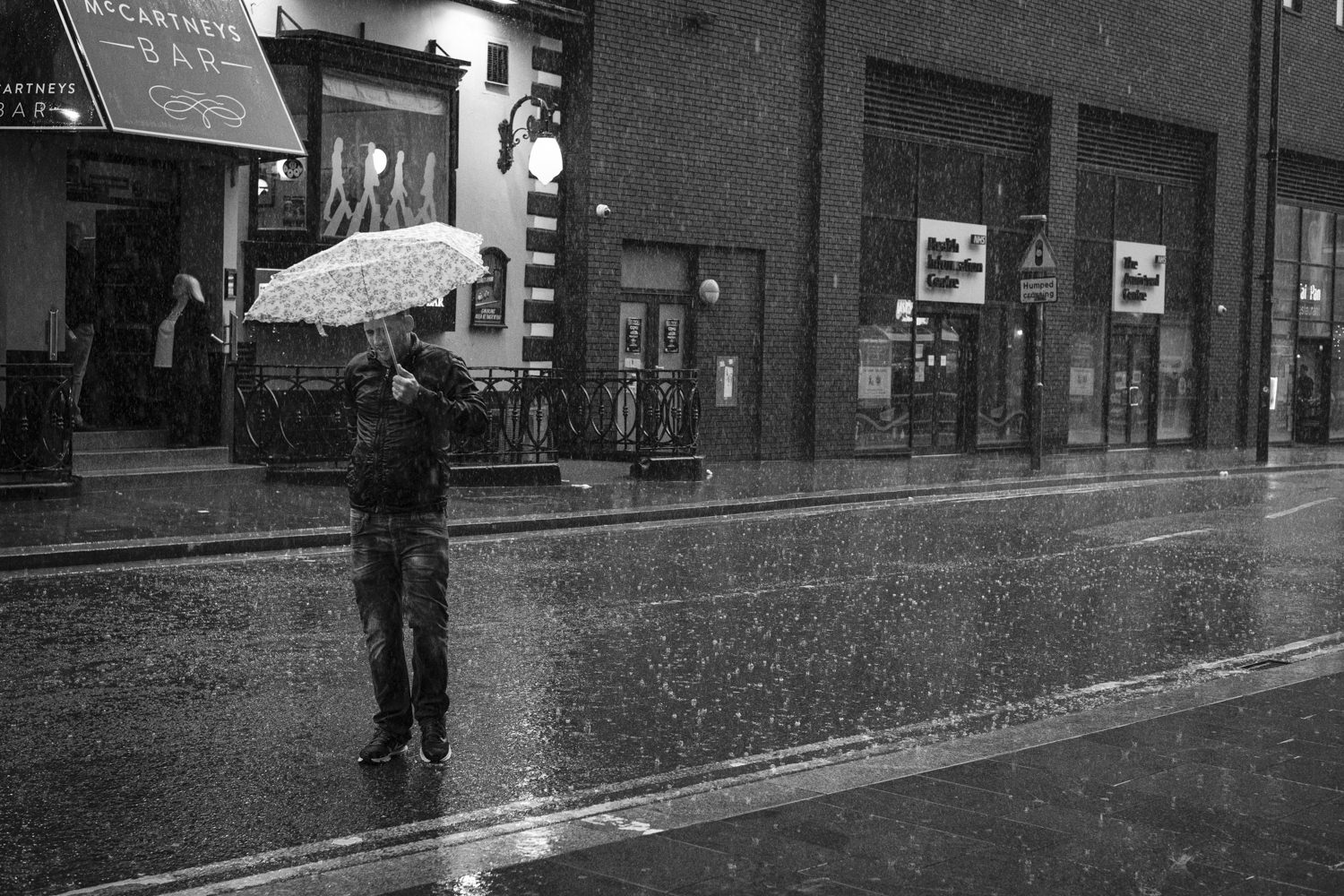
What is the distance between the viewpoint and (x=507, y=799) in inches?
241

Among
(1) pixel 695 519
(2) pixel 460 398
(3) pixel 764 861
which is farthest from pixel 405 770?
(1) pixel 695 519

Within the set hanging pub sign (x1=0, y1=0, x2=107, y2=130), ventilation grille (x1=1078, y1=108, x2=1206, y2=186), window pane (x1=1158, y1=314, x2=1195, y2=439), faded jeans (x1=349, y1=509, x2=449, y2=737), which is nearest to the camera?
faded jeans (x1=349, y1=509, x2=449, y2=737)

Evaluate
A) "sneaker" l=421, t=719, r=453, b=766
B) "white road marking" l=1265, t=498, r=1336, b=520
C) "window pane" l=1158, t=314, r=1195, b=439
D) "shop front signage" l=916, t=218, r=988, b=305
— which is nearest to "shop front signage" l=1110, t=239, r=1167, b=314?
"window pane" l=1158, t=314, r=1195, b=439

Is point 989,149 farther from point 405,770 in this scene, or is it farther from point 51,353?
point 405,770

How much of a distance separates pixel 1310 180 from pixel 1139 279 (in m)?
7.89

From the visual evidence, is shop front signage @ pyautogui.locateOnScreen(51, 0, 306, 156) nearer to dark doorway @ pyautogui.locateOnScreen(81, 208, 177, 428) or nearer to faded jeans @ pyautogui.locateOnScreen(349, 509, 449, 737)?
dark doorway @ pyautogui.locateOnScreen(81, 208, 177, 428)

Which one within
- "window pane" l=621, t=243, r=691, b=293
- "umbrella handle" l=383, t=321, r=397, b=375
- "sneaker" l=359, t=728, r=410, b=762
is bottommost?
"sneaker" l=359, t=728, r=410, b=762

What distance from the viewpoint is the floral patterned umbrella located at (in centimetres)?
641

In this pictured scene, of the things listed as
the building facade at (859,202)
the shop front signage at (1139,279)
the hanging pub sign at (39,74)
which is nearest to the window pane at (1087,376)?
the building facade at (859,202)

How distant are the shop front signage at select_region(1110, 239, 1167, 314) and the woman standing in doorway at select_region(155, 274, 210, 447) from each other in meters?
19.2

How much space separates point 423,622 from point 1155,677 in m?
4.40

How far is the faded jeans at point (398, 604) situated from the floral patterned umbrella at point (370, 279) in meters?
0.87

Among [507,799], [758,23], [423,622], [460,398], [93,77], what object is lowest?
[507,799]

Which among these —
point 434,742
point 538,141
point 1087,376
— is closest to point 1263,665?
point 434,742
